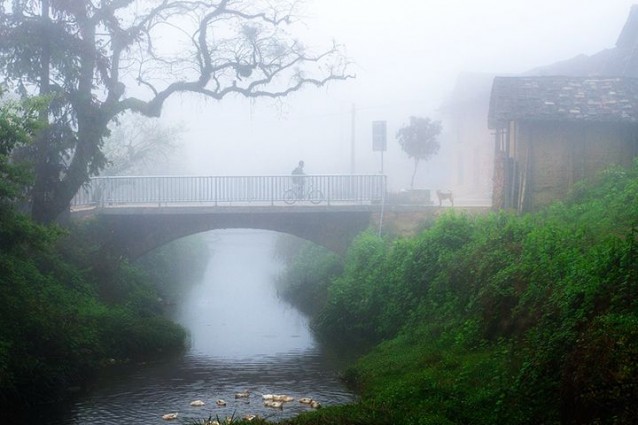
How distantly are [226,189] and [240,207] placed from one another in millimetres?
1087

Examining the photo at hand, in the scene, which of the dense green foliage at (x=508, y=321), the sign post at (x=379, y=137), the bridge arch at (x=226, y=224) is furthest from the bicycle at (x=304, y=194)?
the dense green foliage at (x=508, y=321)

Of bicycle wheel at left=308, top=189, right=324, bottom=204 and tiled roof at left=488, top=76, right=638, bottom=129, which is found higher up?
tiled roof at left=488, top=76, right=638, bottom=129

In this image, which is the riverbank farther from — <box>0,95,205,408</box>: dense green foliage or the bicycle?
the bicycle

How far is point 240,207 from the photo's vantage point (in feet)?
99.0

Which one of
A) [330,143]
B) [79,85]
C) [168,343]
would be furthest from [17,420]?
[330,143]

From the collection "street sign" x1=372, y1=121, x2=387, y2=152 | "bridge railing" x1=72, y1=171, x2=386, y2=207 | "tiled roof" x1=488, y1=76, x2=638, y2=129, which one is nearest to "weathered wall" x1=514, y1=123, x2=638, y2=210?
"tiled roof" x1=488, y1=76, x2=638, y2=129

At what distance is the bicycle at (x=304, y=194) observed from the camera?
30562mm

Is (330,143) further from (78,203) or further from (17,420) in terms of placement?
(17,420)

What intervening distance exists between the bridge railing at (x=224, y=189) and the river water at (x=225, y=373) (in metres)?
4.36

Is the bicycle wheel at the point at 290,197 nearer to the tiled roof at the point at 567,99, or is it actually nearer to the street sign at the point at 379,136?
the street sign at the point at 379,136

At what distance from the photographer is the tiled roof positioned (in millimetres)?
24030

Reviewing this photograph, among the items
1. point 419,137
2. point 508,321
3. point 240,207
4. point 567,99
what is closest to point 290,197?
point 240,207

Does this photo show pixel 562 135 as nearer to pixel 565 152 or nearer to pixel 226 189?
pixel 565 152

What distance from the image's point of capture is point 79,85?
25.2 metres
